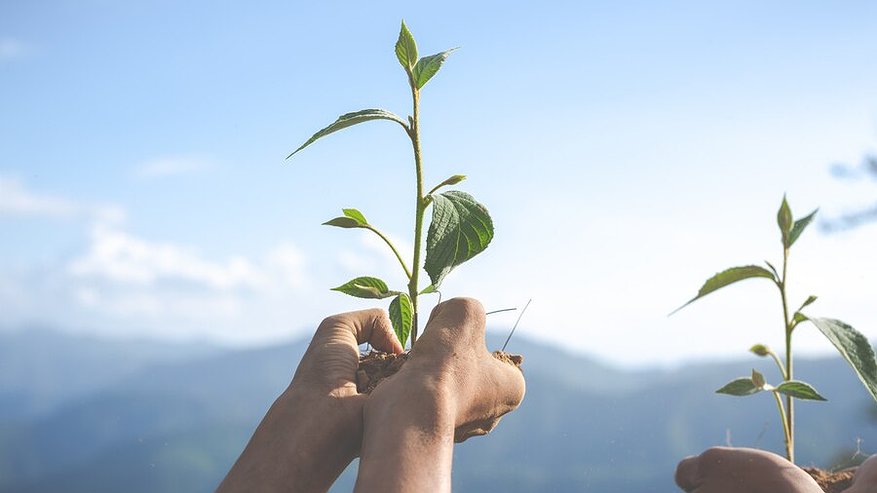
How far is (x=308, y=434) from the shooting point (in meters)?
0.76

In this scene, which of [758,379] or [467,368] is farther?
[758,379]

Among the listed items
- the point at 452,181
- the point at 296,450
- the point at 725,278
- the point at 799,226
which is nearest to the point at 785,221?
the point at 799,226

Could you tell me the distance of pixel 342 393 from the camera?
2.60 feet

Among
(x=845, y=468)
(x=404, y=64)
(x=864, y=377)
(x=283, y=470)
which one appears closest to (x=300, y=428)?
(x=283, y=470)

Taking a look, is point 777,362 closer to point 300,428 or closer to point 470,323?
point 470,323

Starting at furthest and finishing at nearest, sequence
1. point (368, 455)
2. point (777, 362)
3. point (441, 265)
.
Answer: point (777, 362)
point (441, 265)
point (368, 455)

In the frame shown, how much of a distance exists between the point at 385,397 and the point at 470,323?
13 centimetres

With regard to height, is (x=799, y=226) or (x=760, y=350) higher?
(x=799, y=226)

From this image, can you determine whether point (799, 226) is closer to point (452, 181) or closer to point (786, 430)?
point (786, 430)

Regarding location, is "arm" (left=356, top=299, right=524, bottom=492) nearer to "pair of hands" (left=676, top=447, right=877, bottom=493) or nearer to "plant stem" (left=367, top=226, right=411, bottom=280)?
"plant stem" (left=367, top=226, right=411, bottom=280)

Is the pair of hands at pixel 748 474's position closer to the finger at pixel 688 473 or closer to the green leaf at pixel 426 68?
the finger at pixel 688 473

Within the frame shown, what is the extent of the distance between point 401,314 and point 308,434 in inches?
7.5

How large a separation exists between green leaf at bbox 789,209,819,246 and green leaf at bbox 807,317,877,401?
10 centimetres

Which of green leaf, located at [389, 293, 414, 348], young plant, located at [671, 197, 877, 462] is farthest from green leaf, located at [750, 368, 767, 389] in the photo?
green leaf, located at [389, 293, 414, 348]
